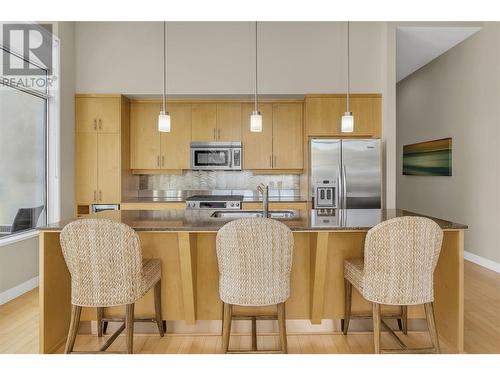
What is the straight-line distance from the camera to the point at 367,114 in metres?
4.48

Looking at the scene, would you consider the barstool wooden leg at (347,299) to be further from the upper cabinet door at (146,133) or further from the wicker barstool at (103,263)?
the upper cabinet door at (146,133)

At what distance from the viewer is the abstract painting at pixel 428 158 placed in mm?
5199

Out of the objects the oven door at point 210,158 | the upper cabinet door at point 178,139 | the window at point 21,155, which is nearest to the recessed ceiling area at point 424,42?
the oven door at point 210,158

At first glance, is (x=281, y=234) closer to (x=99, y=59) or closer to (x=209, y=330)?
(x=209, y=330)

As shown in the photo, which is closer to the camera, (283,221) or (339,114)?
(283,221)

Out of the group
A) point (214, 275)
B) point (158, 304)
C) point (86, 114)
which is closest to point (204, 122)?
point (86, 114)

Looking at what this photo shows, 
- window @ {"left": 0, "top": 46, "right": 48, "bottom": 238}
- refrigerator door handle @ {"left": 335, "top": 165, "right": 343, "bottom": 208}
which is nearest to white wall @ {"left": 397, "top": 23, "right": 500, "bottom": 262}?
refrigerator door handle @ {"left": 335, "top": 165, "right": 343, "bottom": 208}

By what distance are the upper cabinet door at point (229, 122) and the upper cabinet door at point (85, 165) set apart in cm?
158

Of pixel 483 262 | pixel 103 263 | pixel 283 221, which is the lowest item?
pixel 483 262

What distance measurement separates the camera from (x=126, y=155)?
4.70m

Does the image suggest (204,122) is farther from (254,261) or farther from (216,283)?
(254,261)

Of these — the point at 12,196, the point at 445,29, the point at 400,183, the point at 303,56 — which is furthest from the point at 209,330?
the point at 400,183

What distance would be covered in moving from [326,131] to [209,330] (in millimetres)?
2857

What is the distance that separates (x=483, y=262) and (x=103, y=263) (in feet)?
15.0
